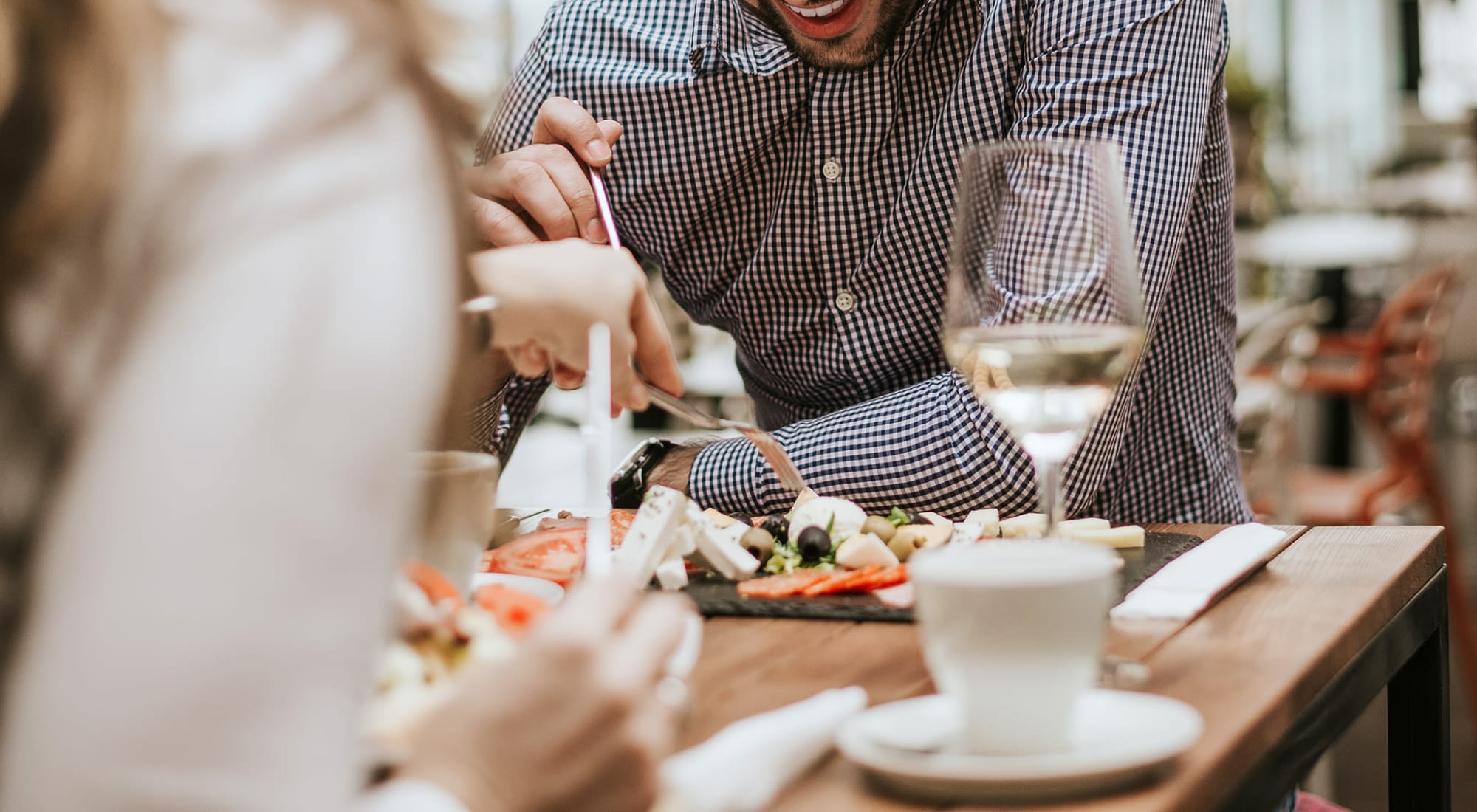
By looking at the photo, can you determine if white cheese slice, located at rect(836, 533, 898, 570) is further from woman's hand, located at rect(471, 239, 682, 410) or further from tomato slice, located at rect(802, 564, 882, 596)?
woman's hand, located at rect(471, 239, 682, 410)

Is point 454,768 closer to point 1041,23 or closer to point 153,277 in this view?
point 153,277

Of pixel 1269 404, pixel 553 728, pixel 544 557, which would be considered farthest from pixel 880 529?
pixel 1269 404

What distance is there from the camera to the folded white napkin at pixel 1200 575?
0.87 m

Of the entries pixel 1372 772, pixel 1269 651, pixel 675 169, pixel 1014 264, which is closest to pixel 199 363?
pixel 1014 264

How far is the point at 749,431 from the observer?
1.08 meters

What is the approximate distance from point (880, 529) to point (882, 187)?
2.30 feet

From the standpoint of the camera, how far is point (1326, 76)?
33.6ft

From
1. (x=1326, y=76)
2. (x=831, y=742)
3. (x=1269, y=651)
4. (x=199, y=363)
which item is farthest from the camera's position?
(x=1326, y=76)

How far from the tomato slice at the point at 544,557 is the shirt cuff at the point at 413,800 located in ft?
1.53

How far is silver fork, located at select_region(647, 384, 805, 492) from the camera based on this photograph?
93cm

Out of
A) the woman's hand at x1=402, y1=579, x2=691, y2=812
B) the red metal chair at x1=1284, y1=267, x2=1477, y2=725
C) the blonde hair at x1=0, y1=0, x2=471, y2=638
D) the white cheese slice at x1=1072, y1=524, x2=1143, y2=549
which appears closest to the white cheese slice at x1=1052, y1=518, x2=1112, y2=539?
the white cheese slice at x1=1072, y1=524, x2=1143, y2=549

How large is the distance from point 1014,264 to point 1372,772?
96.8 inches

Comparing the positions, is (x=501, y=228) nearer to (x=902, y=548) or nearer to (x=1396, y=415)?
(x=902, y=548)

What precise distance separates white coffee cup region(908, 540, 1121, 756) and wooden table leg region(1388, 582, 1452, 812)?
629 mm
